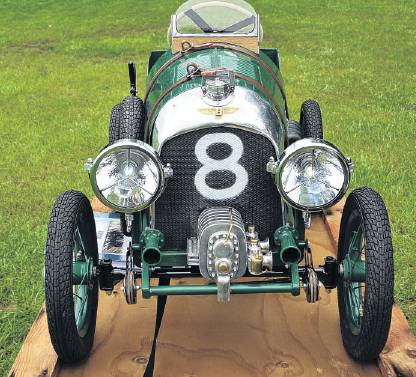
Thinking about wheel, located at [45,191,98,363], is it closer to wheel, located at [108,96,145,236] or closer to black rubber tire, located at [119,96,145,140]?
wheel, located at [108,96,145,236]

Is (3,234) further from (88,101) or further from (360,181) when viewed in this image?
(88,101)

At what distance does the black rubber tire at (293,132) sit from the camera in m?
3.55

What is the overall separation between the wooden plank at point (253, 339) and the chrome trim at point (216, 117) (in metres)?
0.70

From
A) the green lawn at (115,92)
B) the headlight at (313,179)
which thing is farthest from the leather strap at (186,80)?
the green lawn at (115,92)

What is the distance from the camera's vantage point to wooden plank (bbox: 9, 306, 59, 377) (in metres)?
2.59

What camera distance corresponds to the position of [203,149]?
2.67 m

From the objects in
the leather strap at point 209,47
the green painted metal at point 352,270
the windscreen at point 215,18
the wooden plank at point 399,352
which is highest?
the windscreen at point 215,18

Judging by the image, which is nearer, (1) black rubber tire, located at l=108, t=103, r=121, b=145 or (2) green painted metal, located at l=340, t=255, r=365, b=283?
(2) green painted metal, located at l=340, t=255, r=365, b=283

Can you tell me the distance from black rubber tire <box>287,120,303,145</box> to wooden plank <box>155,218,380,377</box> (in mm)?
829

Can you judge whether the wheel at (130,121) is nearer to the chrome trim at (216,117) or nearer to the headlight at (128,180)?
the chrome trim at (216,117)

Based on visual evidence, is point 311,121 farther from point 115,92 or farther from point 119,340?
point 115,92

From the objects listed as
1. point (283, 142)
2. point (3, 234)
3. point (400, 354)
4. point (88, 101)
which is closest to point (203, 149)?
point (283, 142)

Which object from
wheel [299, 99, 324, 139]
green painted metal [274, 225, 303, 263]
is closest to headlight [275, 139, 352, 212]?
green painted metal [274, 225, 303, 263]

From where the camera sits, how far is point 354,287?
9.32ft
